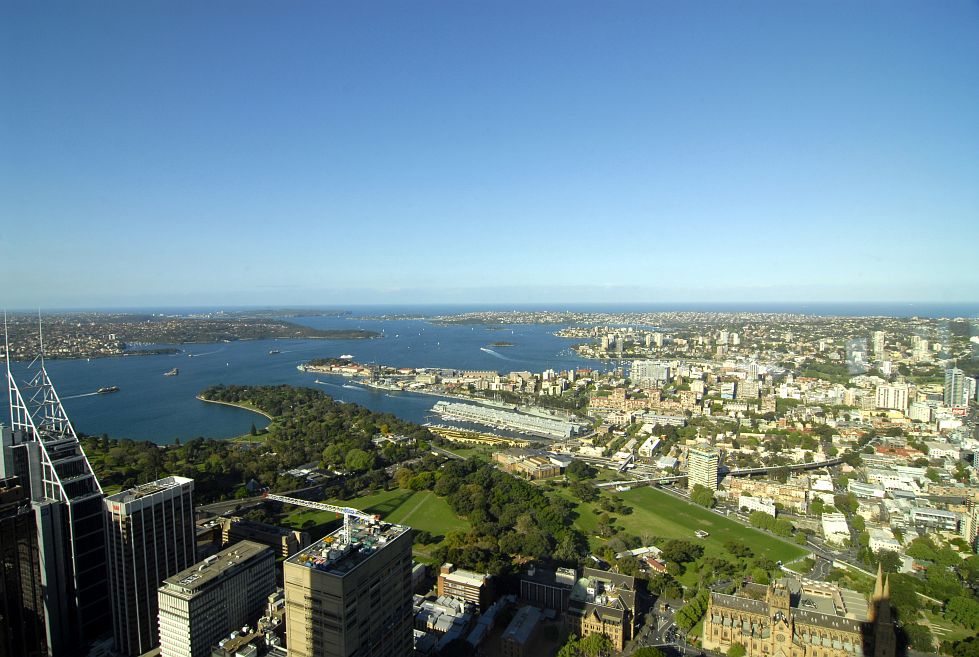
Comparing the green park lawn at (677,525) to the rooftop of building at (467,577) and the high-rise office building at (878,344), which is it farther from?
the high-rise office building at (878,344)

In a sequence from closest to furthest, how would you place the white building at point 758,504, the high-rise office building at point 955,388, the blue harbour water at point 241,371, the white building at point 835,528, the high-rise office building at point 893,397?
1. the white building at point 835,528
2. the high-rise office building at point 955,388
3. the white building at point 758,504
4. the high-rise office building at point 893,397
5. the blue harbour water at point 241,371

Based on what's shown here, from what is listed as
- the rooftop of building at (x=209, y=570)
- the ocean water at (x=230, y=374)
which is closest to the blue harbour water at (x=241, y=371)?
the ocean water at (x=230, y=374)

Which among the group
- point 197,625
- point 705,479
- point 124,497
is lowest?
point 705,479

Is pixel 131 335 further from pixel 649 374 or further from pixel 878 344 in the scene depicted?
pixel 878 344

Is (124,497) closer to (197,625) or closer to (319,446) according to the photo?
(197,625)

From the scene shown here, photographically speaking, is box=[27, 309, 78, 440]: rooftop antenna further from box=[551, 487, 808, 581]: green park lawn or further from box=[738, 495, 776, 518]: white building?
box=[738, 495, 776, 518]: white building

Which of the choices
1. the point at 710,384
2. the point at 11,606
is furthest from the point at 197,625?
the point at 710,384

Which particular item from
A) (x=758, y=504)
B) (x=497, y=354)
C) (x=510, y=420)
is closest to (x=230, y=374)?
(x=497, y=354)
